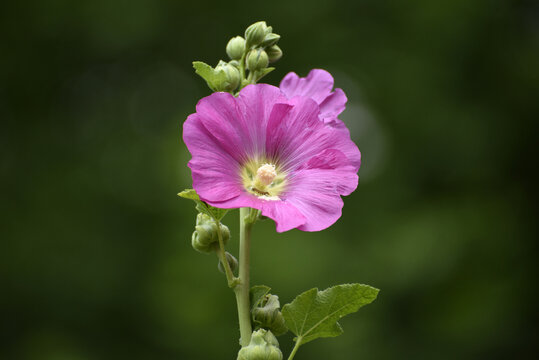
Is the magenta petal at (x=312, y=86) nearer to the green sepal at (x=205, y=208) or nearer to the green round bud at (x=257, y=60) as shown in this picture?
the green round bud at (x=257, y=60)

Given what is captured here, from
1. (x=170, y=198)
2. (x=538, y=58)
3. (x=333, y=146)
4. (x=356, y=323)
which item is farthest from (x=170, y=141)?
(x=333, y=146)

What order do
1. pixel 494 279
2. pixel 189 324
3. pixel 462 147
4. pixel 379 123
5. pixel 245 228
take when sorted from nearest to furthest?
pixel 245 228
pixel 189 324
pixel 494 279
pixel 462 147
pixel 379 123

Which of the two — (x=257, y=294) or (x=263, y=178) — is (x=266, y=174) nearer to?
(x=263, y=178)

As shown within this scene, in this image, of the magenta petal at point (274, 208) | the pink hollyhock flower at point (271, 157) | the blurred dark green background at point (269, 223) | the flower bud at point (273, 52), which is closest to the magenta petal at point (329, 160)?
the pink hollyhock flower at point (271, 157)

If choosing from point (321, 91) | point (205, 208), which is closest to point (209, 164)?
point (205, 208)

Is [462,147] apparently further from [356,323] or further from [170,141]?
[170,141]

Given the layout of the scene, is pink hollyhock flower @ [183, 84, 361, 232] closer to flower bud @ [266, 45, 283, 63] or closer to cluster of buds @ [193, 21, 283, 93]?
cluster of buds @ [193, 21, 283, 93]
